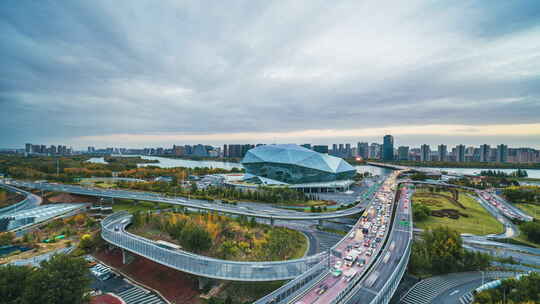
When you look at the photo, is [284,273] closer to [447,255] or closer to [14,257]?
[447,255]

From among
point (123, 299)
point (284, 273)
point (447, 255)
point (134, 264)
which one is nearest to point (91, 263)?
point (134, 264)

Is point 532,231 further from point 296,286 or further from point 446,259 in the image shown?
point 296,286

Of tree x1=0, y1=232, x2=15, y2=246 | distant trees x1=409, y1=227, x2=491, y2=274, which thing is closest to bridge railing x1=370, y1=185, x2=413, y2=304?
distant trees x1=409, y1=227, x2=491, y2=274

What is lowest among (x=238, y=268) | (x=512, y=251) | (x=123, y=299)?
(x=123, y=299)

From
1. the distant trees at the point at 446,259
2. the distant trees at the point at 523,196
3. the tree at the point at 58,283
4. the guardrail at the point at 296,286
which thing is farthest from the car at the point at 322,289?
the distant trees at the point at 523,196

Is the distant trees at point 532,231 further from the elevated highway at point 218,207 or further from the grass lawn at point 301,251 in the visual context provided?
the grass lawn at point 301,251

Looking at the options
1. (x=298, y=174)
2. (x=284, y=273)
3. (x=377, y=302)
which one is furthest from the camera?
(x=298, y=174)
